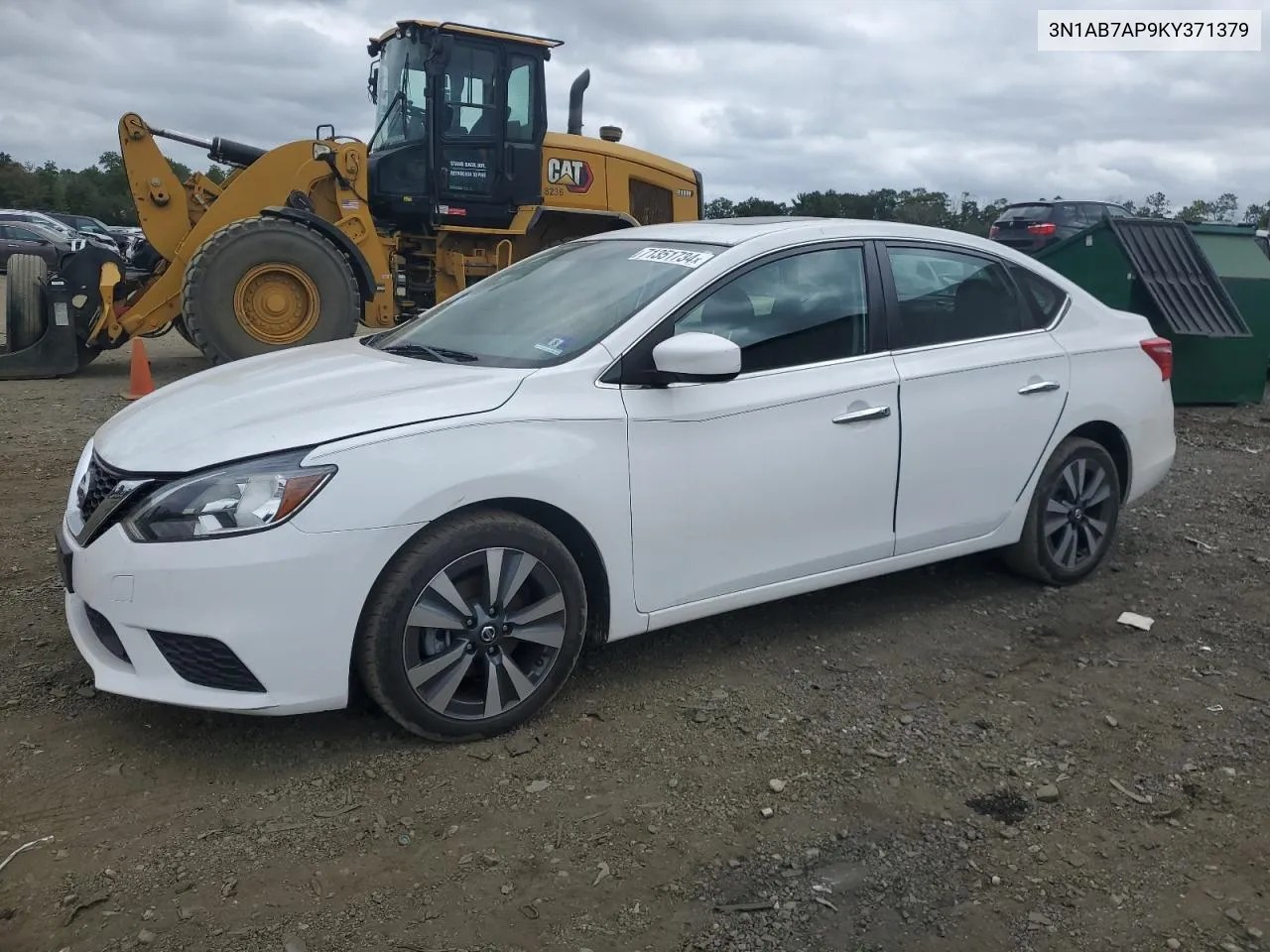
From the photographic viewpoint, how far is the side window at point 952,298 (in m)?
4.34

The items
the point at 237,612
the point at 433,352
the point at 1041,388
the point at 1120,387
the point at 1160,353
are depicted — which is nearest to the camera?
the point at 237,612

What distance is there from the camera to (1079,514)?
489 centimetres

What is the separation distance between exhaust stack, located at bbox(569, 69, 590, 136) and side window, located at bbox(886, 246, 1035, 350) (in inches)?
282

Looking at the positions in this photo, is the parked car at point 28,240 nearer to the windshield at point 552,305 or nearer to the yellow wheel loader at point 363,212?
the yellow wheel loader at point 363,212

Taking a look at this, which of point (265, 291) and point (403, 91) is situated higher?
point (403, 91)

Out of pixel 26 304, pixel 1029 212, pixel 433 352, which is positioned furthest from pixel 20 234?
pixel 433 352

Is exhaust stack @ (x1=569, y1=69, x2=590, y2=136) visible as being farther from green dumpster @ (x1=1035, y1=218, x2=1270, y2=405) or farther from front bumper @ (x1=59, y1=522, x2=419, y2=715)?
front bumper @ (x1=59, y1=522, x2=419, y2=715)

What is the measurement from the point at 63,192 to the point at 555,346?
62.4 metres

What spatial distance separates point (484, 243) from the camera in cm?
1096

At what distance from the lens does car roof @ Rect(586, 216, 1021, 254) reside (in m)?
4.20

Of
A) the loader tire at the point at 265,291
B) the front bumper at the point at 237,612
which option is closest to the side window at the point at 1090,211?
the loader tire at the point at 265,291

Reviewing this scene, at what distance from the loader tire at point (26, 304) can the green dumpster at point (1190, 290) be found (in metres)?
8.82

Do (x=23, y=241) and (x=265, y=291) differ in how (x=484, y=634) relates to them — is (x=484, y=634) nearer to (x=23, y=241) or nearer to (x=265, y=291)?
(x=265, y=291)

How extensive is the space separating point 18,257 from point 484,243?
407cm
